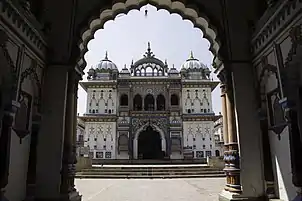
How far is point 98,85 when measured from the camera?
100 ft

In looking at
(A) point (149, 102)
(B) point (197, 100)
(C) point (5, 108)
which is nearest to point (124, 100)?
(A) point (149, 102)

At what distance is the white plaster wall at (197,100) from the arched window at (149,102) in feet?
11.7

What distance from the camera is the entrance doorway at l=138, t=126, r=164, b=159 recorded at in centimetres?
3056

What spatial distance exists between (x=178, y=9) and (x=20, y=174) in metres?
5.43

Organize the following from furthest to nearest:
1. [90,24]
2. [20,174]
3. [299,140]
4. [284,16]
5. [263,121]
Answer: [90,24] → [263,121] → [20,174] → [284,16] → [299,140]

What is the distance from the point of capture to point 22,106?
539 centimetres

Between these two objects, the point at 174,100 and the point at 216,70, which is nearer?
the point at 216,70

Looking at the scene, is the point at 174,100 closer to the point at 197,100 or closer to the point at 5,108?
the point at 197,100

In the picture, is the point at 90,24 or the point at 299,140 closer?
the point at 299,140

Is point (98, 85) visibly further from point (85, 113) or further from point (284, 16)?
point (284, 16)

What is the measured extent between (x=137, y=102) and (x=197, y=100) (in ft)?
22.6

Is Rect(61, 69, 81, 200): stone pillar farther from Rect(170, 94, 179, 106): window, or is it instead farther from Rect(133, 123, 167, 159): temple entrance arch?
Rect(170, 94, 179, 106): window

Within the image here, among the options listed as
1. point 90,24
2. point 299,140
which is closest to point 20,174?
point 90,24

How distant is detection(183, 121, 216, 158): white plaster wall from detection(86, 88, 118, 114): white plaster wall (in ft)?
27.3
